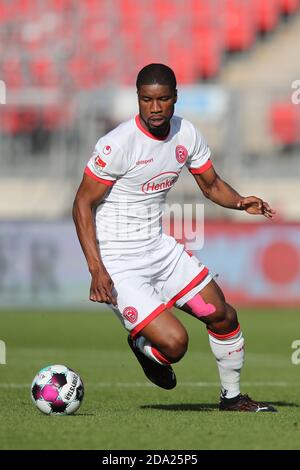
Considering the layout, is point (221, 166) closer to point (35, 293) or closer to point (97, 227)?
point (35, 293)

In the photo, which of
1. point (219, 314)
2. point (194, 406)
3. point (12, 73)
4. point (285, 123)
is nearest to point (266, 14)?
point (285, 123)

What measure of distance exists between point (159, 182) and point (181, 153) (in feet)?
0.86

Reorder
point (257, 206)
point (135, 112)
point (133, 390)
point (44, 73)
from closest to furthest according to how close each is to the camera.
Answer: point (257, 206)
point (133, 390)
point (135, 112)
point (44, 73)

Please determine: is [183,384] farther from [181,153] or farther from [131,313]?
[181,153]

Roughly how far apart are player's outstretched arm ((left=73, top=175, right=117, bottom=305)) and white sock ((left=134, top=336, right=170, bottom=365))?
1.47 ft

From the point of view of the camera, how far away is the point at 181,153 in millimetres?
7453

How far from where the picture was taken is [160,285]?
755 cm

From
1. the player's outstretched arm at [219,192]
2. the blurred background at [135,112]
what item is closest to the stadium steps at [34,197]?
the blurred background at [135,112]

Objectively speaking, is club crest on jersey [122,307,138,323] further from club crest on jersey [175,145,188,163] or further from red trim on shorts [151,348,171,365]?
club crest on jersey [175,145,188,163]

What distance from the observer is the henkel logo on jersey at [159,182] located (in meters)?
7.34

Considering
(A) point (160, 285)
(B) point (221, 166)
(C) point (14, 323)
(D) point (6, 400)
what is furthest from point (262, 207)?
(B) point (221, 166)

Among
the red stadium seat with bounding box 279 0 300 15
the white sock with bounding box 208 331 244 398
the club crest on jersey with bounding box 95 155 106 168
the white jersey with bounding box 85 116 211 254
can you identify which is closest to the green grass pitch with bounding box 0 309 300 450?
the white sock with bounding box 208 331 244 398

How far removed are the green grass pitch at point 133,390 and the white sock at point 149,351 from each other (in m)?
0.36

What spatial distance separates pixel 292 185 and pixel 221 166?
1402 millimetres
